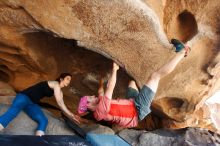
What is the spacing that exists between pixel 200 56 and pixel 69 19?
181 centimetres

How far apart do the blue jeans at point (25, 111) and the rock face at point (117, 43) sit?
747 millimetres

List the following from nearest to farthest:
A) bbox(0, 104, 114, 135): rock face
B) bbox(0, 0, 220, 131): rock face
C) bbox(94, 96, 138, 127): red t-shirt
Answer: bbox(94, 96, 138, 127): red t-shirt
bbox(0, 0, 220, 131): rock face
bbox(0, 104, 114, 135): rock face

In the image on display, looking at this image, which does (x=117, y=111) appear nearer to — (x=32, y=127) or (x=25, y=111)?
(x=32, y=127)

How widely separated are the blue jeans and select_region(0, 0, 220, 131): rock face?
2.45 ft

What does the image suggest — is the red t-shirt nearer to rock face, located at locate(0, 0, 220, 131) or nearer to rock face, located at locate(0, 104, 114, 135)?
rock face, located at locate(0, 104, 114, 135)

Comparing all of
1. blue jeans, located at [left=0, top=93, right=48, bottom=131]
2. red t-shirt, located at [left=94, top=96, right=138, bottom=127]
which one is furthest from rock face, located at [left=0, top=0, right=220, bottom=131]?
blue jeans, located at [left=0, top=93, right=48, bottom=131]

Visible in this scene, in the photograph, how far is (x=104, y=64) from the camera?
485 centimetres

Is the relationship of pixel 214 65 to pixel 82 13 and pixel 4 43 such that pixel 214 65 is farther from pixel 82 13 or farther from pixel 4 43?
pixel 4 43

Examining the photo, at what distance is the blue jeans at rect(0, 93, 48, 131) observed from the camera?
3818mm

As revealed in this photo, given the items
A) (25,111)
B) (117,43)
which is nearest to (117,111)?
(117,43)

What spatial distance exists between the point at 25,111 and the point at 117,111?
105cm

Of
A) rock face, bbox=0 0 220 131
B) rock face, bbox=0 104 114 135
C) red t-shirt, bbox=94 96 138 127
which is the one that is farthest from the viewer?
rock face, bbox=0 104 114 135

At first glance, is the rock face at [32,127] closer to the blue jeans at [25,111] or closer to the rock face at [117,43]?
the blue jeans at [25,111]

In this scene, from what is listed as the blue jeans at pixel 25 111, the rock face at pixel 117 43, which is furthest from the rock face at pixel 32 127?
the rock face at pixel 117 43
